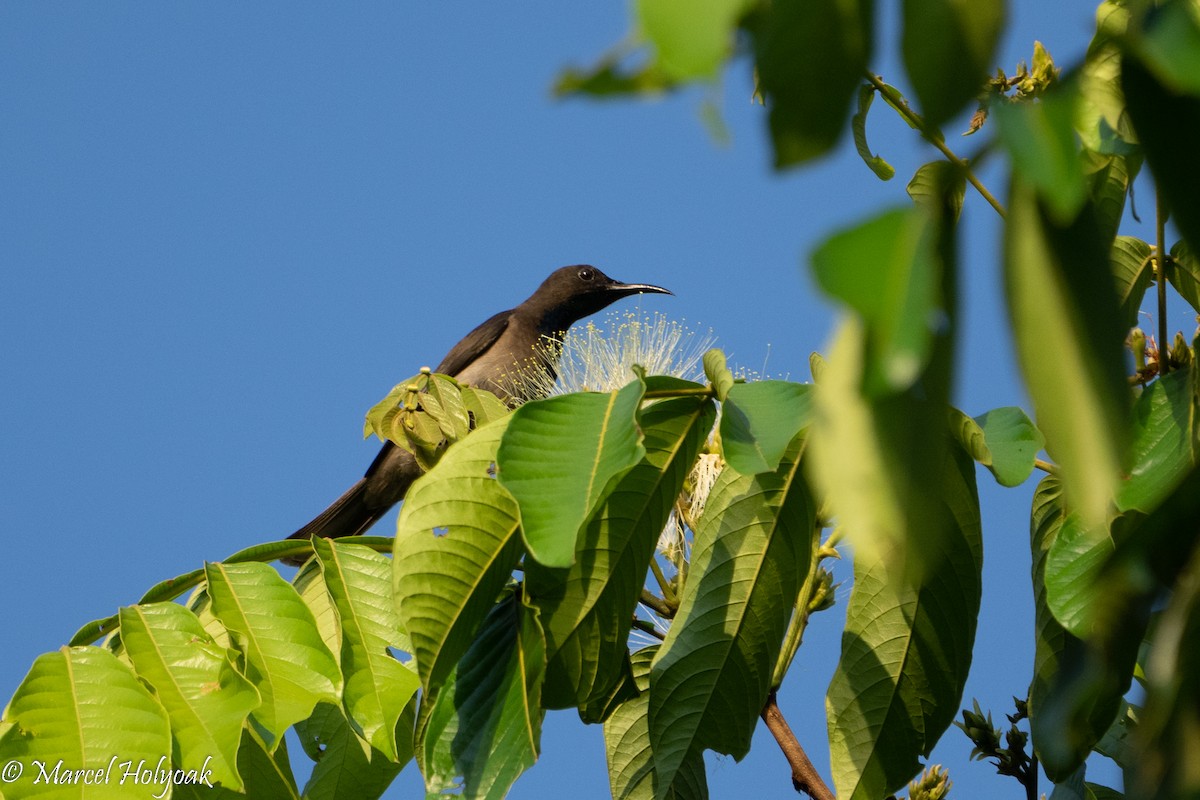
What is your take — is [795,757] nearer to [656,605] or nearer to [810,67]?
[656,605]

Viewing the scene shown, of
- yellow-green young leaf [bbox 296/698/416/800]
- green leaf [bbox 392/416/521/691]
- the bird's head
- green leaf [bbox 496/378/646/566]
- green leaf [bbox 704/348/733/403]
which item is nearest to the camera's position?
green leaf [bbox 496/378/646/566]

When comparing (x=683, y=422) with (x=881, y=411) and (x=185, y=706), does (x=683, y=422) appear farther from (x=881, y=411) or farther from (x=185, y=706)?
(x=881, y=411)

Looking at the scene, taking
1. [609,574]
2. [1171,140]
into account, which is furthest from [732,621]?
[1171,140]

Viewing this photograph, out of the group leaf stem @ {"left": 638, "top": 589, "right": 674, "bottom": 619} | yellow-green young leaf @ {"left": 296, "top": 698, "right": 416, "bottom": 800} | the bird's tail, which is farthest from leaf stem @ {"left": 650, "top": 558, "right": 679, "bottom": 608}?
the bird's tail

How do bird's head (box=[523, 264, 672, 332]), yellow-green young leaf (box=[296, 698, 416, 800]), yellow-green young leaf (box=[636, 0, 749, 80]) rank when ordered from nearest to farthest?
yellow-green young leaf (box=[636, 0, 749, 80]), yellow-green young leaf (box=[296, 698, 416, 800]), bird's head (box=[523, 264, 672, 332])

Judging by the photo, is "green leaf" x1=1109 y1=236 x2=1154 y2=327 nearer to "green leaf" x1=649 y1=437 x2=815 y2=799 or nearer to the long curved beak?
"green leaf" x1=649 y1=437 x2=815 y2=799

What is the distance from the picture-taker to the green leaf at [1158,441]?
65.7 inches

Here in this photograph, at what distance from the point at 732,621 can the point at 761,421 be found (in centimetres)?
42

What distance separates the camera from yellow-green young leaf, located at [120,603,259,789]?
1933 mm

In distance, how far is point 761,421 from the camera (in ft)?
5.59

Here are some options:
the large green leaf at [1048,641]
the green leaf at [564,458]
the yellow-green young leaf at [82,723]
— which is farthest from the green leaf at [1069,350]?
the yellow-green young leaf at [82,723]

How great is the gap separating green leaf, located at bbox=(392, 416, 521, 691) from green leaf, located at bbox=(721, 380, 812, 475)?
1.06 feet

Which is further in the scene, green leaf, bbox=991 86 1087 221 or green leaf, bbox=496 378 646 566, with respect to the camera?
green leaf, bbox=496 378 646 566

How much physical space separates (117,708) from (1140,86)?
1.84 m
